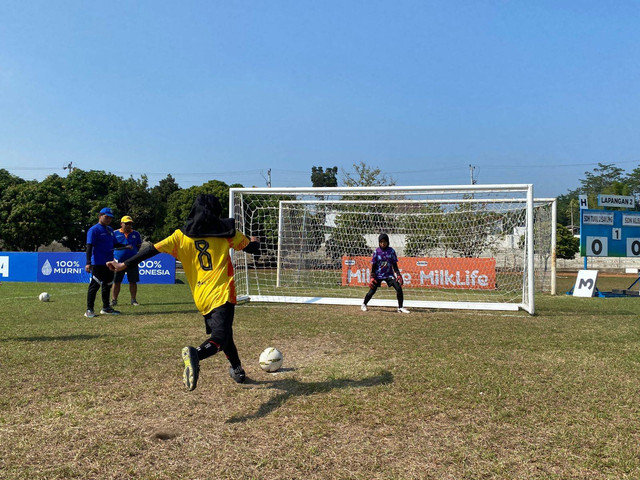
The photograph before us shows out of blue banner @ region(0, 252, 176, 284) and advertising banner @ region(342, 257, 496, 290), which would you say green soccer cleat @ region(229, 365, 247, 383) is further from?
blue banner @ region(0, 252, 176, 284)

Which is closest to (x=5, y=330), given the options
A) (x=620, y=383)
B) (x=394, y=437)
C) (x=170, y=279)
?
(x=394, y=437)

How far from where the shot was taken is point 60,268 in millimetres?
19375

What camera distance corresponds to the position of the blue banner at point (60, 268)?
62.2ft

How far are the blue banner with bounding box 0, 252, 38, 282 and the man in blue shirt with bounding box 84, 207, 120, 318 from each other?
11686 millimetres

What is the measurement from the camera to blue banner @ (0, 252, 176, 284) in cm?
1895

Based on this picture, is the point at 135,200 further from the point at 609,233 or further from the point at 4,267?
the point at 609,233

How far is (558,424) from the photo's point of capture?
3.86 meters

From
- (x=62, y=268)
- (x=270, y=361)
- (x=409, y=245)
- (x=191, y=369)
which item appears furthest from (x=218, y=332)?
(x=62, y=268)

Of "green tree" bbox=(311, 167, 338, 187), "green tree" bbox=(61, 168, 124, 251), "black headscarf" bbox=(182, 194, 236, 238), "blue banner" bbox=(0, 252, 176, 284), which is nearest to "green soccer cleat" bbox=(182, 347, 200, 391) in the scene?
"black headscarf" bbox=(182, 194, 236, 238)

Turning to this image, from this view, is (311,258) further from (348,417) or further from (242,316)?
(348,417)

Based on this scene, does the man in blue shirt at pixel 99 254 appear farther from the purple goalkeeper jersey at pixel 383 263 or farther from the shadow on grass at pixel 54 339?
the purple goalkeeper jersey at pixel 383 263

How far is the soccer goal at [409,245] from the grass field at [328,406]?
7123mm

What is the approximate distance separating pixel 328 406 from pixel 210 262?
1752 millimetres

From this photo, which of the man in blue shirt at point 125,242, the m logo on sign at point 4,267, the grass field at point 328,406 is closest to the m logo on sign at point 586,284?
the grass field at point 328,406
